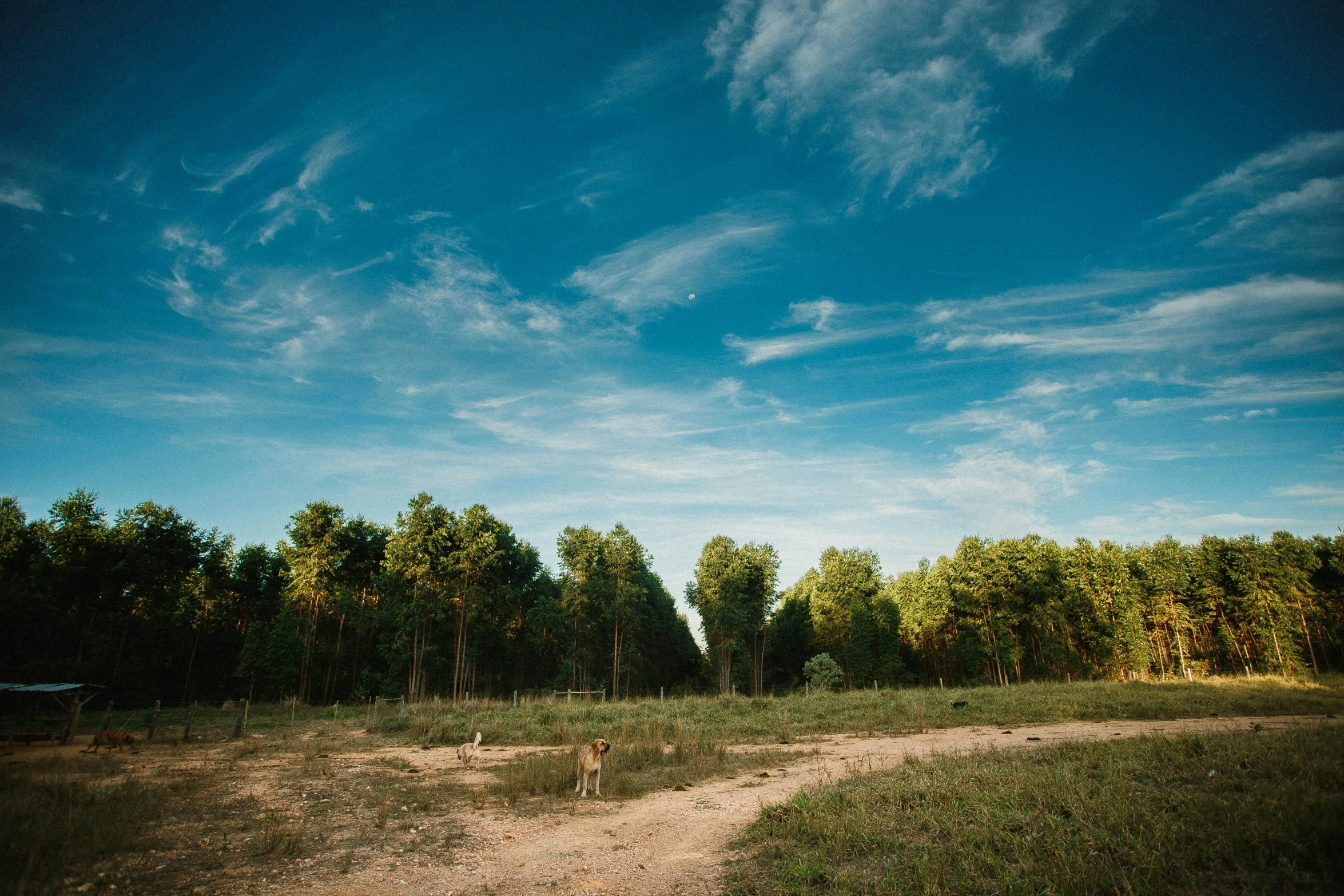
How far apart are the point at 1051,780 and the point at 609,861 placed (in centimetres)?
633

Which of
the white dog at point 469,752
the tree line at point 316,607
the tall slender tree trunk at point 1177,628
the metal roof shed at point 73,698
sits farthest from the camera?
the tall slender tree trunk at point 1177,628

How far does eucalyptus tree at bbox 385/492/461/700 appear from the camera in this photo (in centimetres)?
3728

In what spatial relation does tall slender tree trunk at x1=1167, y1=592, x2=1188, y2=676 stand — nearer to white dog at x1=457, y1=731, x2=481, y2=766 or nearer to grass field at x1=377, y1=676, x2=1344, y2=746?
grass field at x1=377, y1=676, x2=1344, y2=746

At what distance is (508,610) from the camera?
45.1 metres

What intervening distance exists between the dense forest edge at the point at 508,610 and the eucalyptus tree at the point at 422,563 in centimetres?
15

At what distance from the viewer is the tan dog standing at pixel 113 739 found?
679 inches

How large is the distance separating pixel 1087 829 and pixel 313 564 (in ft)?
159

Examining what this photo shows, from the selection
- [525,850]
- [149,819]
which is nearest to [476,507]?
[149,819]

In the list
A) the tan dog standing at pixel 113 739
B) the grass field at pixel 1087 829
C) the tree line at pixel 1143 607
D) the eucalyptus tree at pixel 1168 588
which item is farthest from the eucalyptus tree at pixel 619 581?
the eucalyptus tree at pixel 1168 588

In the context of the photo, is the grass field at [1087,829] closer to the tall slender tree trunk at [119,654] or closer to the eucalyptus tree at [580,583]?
the eucalyptus tree at [580,583]

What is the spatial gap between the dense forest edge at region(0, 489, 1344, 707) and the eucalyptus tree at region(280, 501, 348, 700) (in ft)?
0.53

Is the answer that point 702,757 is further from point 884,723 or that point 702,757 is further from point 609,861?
point 884,723

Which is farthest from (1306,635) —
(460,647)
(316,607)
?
(316,607)

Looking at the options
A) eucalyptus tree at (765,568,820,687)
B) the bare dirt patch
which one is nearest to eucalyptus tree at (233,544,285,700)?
the bare dirt patch
